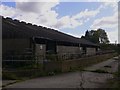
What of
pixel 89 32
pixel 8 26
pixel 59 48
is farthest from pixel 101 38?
pixel 8 26

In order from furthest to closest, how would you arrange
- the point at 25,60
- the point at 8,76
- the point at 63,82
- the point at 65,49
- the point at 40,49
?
the point at 65,49 < the point at 40,49 < the point at 25,60 < the point at 8,76 < the point at 63,82

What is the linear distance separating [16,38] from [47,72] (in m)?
8.57

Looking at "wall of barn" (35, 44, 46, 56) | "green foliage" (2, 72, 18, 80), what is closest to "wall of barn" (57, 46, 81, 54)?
"wall of barn" (35, 44, 46, 56)

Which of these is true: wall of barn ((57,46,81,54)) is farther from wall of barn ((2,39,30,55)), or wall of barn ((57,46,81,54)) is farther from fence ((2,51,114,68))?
fence ((2,51,114,68))

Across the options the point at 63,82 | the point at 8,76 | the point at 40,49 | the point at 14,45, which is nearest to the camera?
the point at 63,82

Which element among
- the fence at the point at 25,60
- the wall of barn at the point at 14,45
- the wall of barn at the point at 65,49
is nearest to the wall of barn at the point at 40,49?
the wall of barn at the point at 14,45

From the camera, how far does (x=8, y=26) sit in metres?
30.8

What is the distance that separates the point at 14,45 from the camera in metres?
29.1

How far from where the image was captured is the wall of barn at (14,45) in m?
28.6

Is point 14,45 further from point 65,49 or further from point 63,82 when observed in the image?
point 63,82

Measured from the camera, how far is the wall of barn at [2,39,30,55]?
2859cm

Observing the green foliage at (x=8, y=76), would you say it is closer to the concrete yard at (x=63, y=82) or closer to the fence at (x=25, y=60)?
the concrete yard at (x=63, y=82)

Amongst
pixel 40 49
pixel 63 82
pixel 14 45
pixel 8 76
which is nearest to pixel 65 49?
pixel 40 49

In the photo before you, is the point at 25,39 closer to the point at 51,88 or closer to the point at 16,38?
the point at 16,38
